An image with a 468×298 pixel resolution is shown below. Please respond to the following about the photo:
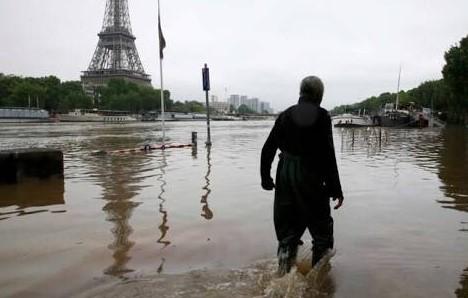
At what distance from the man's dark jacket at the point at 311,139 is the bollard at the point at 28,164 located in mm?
8007

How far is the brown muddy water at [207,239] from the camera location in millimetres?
4281

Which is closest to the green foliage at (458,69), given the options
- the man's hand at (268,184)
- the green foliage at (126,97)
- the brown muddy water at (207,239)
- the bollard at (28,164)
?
the brown muddy water at (207,239)

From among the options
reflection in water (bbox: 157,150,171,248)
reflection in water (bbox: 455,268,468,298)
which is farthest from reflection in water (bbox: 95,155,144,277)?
reflection in water (bbox: 455,268,468,298)

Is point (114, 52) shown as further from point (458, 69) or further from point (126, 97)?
point (458, 69)

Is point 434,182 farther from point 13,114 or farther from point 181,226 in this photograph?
point 13,114

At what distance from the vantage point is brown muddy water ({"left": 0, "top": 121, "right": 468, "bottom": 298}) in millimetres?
4281

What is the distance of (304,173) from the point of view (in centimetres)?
410

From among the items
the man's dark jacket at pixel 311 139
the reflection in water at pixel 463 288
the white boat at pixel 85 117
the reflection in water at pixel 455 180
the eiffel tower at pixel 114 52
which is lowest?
the white boat at pixel 85 117

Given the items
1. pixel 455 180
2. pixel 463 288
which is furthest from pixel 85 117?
pixel 463 288

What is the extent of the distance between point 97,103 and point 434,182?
13428 centimetres

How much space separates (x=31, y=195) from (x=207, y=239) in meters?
4.75

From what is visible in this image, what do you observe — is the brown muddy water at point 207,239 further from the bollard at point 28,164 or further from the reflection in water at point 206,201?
the bollard at point 28,164

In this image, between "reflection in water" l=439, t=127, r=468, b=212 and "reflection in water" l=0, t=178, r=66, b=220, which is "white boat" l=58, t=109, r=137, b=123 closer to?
"reflection in water" l=439, t=127, r=468, b=212

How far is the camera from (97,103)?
448 feet
